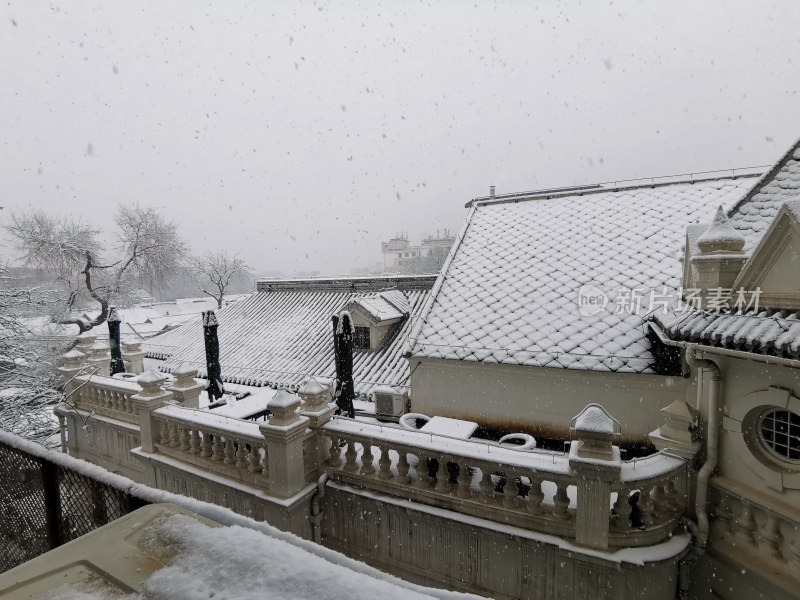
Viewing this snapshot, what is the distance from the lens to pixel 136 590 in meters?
1.56

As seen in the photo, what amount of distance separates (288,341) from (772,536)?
1586cm

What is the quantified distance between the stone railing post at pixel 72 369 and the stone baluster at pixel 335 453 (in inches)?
286

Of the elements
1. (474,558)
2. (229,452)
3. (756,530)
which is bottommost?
(474,558)

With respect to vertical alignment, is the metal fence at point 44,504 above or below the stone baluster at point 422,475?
above

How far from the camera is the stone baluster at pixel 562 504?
4.77 metres

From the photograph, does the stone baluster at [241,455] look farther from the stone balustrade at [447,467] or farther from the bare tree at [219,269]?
the bare tree at [219,269]

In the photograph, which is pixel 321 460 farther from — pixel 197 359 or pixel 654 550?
pixel 197 359

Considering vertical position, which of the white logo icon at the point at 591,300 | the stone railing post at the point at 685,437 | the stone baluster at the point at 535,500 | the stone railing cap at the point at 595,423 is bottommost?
the stone baluster at the point at 535,500

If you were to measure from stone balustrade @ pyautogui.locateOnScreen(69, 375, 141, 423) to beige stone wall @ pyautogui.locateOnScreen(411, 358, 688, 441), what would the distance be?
632cm

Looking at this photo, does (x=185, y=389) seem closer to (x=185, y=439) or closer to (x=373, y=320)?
(x=185, y=439)

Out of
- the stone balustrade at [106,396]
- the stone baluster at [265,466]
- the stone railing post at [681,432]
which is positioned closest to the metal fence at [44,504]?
the stone baluster at [265,466]

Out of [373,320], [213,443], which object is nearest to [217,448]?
[213,443]

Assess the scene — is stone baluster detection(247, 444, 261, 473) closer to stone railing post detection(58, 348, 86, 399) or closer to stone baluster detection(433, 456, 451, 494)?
stone baluster detection(433, 456, 451, 494)

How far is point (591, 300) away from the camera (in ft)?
29.8
